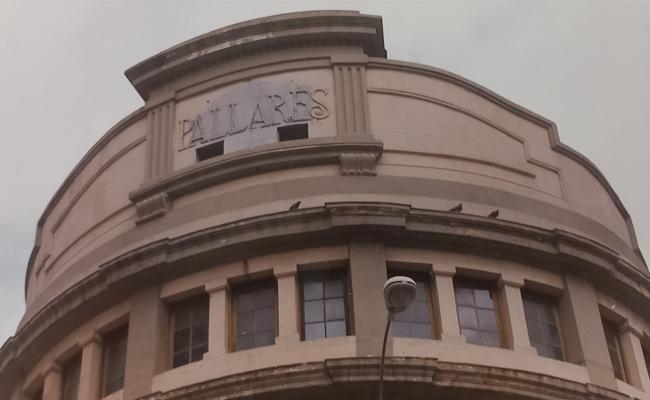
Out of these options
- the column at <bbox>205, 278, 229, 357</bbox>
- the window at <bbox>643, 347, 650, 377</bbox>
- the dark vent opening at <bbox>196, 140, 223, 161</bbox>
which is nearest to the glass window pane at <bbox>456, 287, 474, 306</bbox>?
the column at <bbox>205, 278, 229, 357</bbox>

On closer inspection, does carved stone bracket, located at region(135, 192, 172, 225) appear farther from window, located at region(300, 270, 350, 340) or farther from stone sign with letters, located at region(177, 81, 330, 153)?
window, located at region(300, 270, 350, 340)

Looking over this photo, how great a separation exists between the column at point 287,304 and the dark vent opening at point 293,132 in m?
3.68

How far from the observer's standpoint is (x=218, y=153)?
2503cm

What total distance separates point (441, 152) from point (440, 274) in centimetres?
342

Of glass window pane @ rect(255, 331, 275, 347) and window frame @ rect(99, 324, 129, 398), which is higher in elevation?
window frame @ rect(99, 324, 129, 398)

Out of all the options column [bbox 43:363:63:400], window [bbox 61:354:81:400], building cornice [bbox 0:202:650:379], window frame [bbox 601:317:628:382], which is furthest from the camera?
column [bbox 43:363:63:400]

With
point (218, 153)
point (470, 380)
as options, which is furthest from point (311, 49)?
point (470, 380)

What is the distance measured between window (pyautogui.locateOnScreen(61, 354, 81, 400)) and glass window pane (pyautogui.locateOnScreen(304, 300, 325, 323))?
556 centimetres

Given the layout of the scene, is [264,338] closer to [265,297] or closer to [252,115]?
[265,297]

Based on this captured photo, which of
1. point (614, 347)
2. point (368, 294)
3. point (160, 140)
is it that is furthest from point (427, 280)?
point (160, 140)

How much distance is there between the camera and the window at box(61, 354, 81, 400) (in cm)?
2394

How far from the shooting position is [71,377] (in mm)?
24391

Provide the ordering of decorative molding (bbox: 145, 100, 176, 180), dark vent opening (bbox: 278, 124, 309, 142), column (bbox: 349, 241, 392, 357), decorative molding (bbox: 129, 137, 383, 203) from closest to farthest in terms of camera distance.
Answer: column (bbox: 349, 241, 392, 357) → decorative molding (bbox: 129, 137, 383, 203) → dark vent opening (bbox: 278, 124, 309, 142) → decorative molding (bbox: 145, 100, 176, 180)

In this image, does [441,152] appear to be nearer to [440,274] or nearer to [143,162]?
[440,274]
